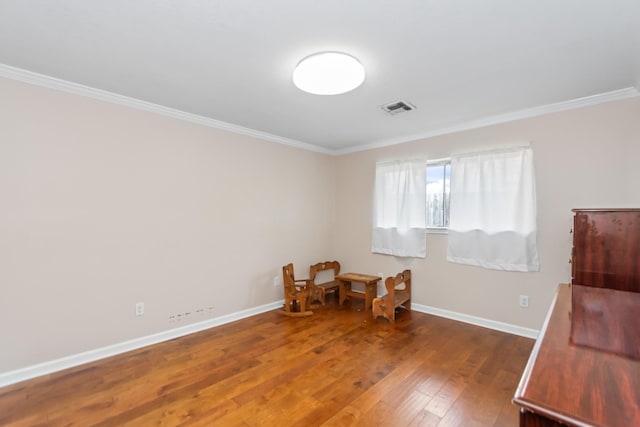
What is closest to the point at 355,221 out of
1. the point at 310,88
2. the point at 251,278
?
the point at 251,278

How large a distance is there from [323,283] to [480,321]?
223 centimetres

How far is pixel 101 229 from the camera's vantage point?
2590mm

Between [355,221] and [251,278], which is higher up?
[355,221]

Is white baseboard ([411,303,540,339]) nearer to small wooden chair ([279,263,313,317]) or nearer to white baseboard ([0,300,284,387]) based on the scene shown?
small wooden chair ([279,263,313,317])

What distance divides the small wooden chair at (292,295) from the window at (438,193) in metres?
1.87

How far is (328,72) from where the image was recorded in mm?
2023

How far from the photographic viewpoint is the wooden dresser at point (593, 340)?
0.73 meters

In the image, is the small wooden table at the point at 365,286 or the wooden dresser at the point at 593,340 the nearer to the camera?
the wooden dresser at the point at 593,340

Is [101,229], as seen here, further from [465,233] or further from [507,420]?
[465,233]

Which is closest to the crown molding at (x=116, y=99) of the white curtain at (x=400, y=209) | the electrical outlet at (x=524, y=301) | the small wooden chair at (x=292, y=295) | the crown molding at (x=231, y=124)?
the crown molding at (x=231, y=124)

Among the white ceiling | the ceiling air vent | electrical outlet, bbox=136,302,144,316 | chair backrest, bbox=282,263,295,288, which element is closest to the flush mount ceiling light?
the white ceiling

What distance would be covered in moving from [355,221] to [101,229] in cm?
324

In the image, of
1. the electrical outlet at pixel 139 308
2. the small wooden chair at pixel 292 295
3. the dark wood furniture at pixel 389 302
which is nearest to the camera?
the electrical outlet at pixel 139 308

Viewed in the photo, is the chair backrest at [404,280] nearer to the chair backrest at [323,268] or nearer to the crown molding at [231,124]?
Answer: the chair backrest at [323,268]
